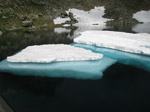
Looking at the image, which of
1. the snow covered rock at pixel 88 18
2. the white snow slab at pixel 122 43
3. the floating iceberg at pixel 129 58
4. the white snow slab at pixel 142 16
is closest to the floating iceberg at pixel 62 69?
the floating iceberg at pixel 129 58

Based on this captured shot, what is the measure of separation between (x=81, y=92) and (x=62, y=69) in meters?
4.05

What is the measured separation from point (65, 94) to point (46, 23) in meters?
48.7

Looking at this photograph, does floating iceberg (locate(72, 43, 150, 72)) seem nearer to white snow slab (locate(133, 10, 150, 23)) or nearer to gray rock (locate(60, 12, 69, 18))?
gray rock (locate(60, 12, 69, 18))

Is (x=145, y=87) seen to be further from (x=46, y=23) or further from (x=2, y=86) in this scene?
(x=46, y=23)

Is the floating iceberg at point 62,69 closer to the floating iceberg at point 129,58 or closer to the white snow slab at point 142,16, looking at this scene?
the floating iceberg at point 129,58

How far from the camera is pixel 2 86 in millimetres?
12219

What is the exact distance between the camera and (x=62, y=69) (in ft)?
47.3

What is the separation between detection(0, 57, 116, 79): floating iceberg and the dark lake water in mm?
513

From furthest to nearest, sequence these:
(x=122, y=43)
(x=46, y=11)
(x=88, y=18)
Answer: (x=88, y=18) < (x=46, y=11) < (x=122, y=43)

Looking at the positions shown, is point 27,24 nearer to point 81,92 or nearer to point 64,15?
point 64,15

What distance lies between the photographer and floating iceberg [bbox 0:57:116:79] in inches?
531

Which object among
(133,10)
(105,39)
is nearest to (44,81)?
(105,39)

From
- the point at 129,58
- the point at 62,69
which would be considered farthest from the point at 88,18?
the point at 62,69

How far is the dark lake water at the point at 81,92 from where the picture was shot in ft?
30.3
